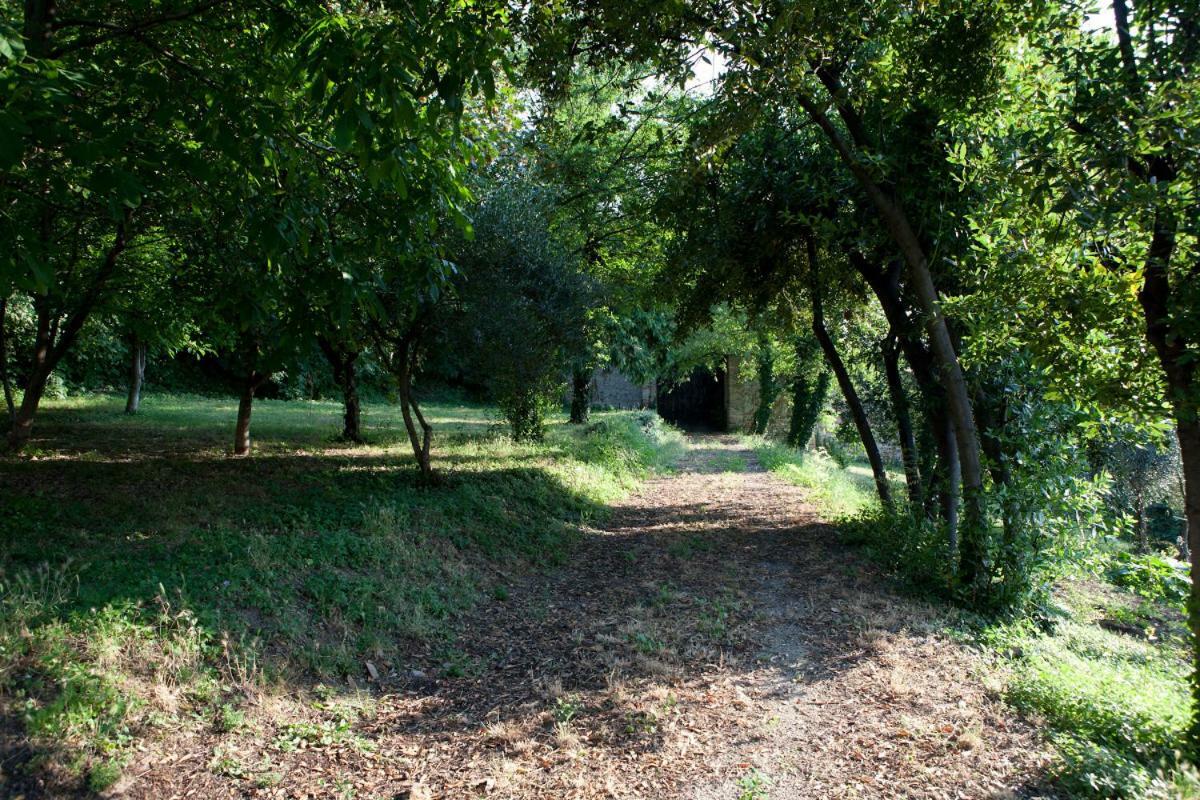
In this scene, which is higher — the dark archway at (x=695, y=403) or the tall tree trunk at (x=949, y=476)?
the dark archway at (x=695, y=403)

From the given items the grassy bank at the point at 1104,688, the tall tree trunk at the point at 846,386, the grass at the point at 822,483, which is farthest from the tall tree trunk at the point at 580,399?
the grassy bank at the point at 1104,688

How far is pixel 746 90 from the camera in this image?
18.2 feet

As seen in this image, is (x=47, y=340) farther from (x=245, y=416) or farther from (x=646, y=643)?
(x=646, y=643)


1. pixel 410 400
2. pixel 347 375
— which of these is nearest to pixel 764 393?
pixel 347 375

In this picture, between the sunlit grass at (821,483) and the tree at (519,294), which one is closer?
the tree at (519,294)

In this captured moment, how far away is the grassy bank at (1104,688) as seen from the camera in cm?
334

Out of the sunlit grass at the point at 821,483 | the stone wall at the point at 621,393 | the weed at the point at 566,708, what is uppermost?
the stone wall at the point at 621,393

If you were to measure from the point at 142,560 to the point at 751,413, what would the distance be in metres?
26.6

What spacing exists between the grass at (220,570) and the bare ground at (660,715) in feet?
0.77

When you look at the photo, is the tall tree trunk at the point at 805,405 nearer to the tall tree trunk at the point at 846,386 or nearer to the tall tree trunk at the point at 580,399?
the tall tree trunk at the point at 580,399

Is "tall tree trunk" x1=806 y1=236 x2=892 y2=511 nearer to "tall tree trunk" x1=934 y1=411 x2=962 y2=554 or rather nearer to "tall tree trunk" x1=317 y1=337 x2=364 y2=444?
"tall tree trunk" x1=934 y1=411 x2=962 y2=554

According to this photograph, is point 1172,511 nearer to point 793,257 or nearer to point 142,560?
point 793,257

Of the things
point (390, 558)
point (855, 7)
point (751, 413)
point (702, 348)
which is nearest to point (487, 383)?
point (390, 558)

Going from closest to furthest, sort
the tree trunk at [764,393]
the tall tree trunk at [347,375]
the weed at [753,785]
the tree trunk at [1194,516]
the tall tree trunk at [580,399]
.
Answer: the weed at [753,785]
the tree trunk at [1194,516]
the tall tree trunk at [347,375]
the tall tree trunk at [580,399]
the tree trunk at [764,393]
